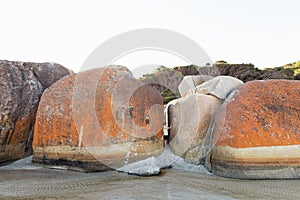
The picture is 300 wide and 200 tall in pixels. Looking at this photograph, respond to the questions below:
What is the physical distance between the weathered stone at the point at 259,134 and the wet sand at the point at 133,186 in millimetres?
171

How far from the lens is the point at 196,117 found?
3.87m

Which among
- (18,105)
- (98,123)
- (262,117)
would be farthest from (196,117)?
(18,105)

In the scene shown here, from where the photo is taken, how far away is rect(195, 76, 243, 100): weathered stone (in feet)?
13.0

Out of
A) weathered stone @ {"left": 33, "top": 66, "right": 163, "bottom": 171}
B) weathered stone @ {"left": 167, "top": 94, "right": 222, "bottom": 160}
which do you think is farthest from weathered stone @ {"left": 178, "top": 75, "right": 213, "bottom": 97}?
weathered stone @ {"left": 33, "top": 66, "right": 163, "bottom": 171}

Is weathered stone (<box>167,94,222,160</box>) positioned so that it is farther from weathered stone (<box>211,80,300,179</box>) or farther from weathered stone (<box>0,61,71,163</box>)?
weathered stone (<box>0,61,71,163</box>)

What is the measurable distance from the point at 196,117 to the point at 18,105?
2.47m

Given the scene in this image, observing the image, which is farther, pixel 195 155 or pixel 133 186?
pixel 195 155

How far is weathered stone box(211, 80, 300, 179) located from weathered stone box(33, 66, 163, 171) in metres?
0.91

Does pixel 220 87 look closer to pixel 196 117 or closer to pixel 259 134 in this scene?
pixel 196 117

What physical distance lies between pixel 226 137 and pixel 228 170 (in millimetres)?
375

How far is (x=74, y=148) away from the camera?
A: 3488 mm

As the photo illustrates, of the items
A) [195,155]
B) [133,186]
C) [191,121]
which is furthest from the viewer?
[191,121]

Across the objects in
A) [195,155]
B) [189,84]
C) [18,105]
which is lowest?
[195,155]

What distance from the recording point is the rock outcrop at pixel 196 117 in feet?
12.5
